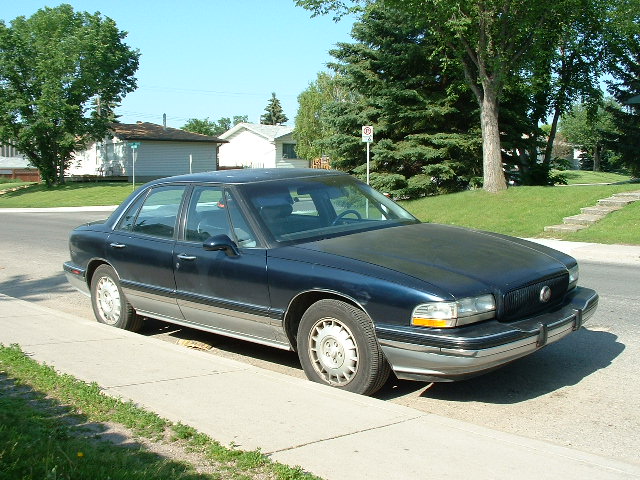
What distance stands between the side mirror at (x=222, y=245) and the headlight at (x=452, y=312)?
1763 mm

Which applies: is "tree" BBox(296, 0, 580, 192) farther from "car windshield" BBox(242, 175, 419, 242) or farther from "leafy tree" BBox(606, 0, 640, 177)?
"car windshield" BBox(242, 175, 419, 242)

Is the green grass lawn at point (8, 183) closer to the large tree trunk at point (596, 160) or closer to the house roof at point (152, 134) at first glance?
the house roof at point (152, 134)

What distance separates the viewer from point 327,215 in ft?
20.5

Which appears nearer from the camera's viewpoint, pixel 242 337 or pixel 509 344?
pixel 509 344

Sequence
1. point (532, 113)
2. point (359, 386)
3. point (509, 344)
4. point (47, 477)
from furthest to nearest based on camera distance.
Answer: point (532, 113) < point (359, 386) < point (509, 344) < point (47, 477)

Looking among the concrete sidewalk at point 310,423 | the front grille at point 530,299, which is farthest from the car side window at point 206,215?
the front grille at point 530,299

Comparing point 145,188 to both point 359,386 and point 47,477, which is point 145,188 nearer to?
point 359,386

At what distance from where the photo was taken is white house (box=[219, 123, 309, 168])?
209ft

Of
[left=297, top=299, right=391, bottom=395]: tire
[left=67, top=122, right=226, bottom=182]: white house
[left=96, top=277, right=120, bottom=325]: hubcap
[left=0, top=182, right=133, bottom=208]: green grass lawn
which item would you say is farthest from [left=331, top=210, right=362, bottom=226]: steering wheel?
[left=67, top=122, right=226, bottom=182]: white house

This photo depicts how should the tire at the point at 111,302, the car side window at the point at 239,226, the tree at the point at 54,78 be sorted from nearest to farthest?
the car side window at the point at 239,226 → the tire at the point at 111,302 → the tree at the point at 54,78

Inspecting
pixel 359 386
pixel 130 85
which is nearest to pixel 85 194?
pixel 130 85

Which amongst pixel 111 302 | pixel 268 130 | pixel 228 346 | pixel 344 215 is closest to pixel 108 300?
pixel 111 302

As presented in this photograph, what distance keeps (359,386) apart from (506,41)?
753 inches

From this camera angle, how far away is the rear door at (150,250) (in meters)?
6.53
